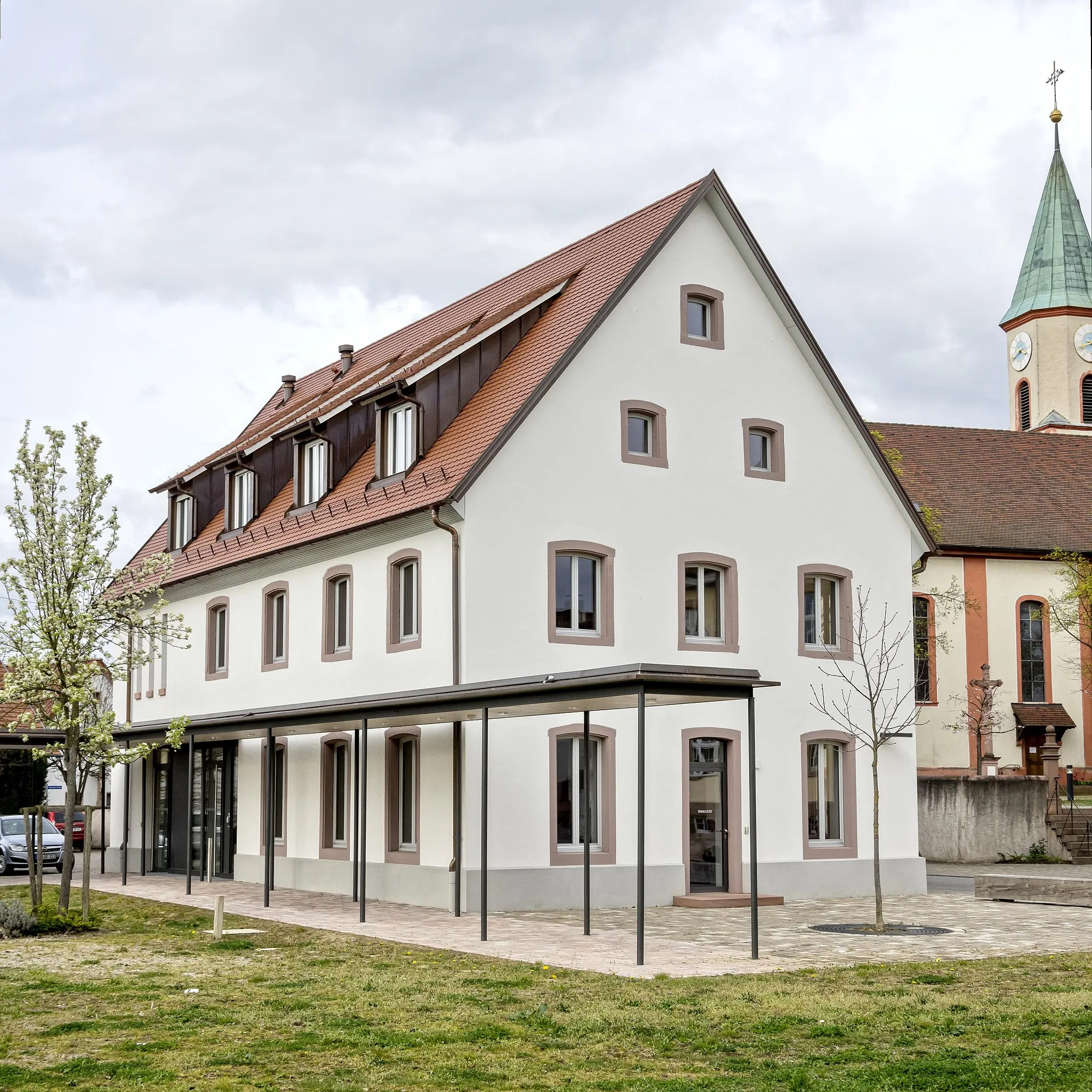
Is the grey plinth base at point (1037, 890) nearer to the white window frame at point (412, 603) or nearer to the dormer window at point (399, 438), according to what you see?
the white window frame at point (412, 603)

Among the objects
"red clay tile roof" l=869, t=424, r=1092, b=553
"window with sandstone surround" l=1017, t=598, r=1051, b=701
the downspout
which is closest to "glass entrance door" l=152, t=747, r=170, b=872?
the downspout

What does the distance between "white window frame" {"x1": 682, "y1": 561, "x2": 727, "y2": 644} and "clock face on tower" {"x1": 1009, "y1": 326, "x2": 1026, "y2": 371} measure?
57.2m

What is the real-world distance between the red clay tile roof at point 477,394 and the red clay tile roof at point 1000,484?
68.2ft

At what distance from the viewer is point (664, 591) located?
2470 cm

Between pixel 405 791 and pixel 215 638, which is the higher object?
pixel 215 638


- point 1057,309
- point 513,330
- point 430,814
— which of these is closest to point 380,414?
point 513,330

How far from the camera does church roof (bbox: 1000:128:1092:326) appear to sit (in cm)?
7738

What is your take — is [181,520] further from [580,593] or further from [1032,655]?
[1032,655]

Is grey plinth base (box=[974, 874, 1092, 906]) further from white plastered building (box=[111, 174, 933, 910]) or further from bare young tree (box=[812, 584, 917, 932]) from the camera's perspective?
bare young tree (box=[812, 584, 917, 932])

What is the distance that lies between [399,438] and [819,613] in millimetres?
7725

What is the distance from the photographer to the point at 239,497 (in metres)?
31.7

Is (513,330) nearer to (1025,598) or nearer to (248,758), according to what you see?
(248,758)

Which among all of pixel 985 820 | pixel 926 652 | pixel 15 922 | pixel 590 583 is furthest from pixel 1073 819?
pixel 15 922

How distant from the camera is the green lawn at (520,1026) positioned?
31.5 ft
